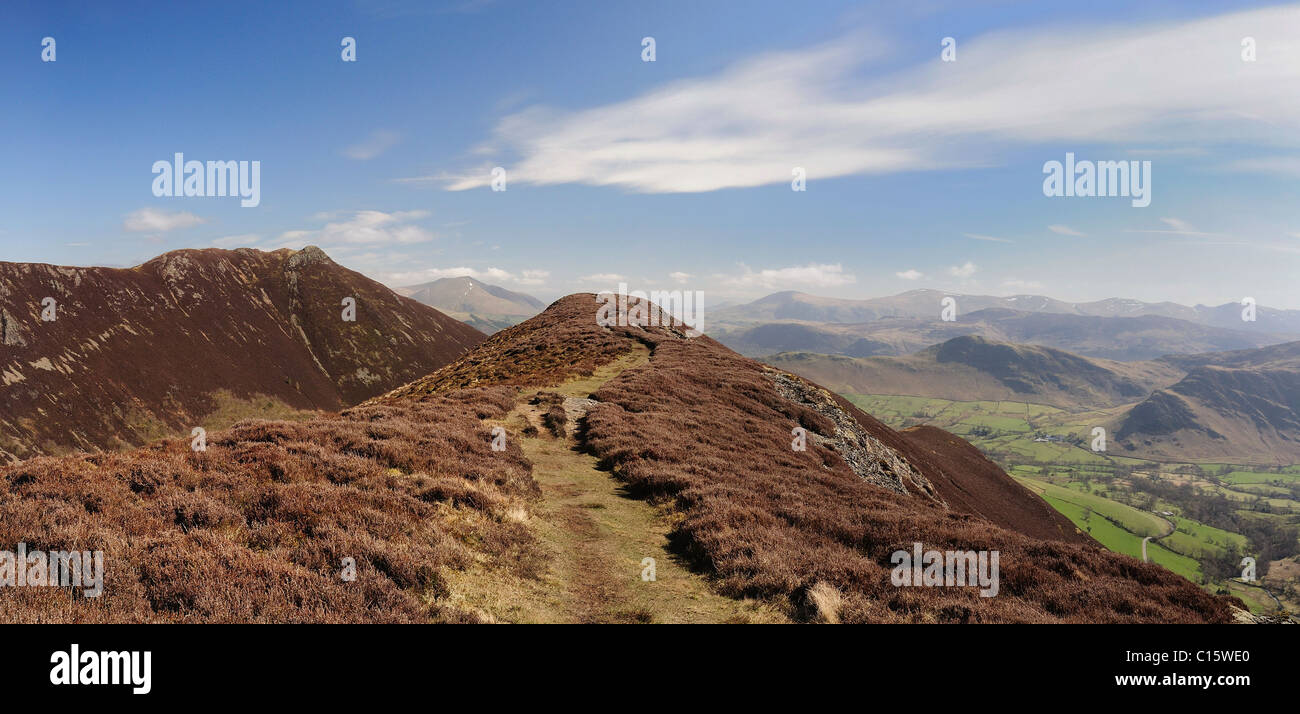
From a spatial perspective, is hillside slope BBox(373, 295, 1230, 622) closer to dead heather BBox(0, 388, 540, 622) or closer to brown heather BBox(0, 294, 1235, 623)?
brown heather BBox(0, 294, 1235, 623)

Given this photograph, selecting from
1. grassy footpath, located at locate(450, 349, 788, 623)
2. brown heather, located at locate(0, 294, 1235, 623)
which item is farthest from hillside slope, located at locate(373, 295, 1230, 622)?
grassy footpath, located at locate(450, 349, 788, 623)

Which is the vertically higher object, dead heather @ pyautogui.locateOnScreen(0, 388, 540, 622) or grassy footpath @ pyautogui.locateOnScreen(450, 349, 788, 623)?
dead heather @ pyautogui.locateOnScreen(0, 388, 540, 622)

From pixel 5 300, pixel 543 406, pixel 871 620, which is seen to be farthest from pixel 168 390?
pixel 871 620

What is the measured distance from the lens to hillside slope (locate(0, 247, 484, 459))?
254ft

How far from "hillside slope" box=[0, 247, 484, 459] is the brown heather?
9057 centimetres

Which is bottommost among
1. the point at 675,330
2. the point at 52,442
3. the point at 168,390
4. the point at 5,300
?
the point at 52,442

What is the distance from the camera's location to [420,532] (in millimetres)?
9945

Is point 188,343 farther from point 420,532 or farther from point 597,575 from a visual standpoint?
point 597,575

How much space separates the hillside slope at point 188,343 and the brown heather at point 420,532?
90.6m

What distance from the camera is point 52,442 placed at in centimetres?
7075

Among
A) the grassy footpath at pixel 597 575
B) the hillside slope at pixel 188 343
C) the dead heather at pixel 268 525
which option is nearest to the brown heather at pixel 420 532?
the dead heather at pixel 268 525

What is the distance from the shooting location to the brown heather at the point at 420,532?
729cm
